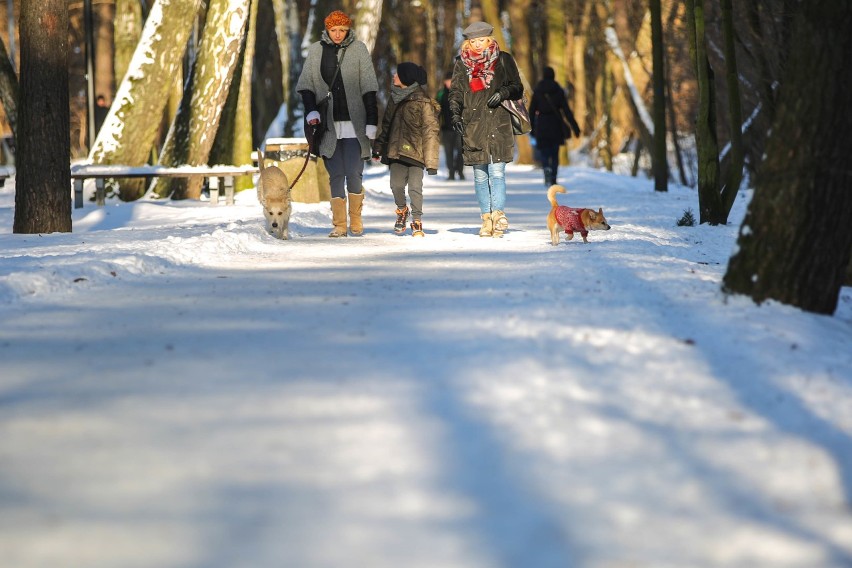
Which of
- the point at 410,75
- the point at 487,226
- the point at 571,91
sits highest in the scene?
the point at 571,91

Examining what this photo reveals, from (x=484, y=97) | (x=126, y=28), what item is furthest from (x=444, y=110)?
(x=484, y=97)

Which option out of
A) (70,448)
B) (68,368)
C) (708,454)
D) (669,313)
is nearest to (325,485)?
(70,448)

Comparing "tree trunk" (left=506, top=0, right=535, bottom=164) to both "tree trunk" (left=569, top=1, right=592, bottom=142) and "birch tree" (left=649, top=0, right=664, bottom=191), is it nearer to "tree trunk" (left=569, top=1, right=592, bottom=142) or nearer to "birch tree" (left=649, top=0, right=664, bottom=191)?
"tree trunk" (left=569, top=1, right=592, bottom=142)

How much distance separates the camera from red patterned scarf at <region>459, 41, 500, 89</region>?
11.8 meters

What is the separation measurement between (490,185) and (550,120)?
1247cm

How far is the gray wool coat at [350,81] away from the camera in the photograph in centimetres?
1239

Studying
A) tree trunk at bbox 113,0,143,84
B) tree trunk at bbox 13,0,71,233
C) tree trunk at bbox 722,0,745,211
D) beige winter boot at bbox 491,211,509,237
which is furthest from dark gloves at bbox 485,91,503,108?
tree trunk at bbox 113,0,143,84

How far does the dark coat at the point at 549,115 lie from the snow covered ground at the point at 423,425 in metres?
16.2

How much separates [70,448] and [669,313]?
3.55 m

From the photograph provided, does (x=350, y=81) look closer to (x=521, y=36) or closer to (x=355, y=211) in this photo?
(x=355, y=211)

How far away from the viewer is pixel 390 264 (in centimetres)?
977

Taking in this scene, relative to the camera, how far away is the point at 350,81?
40.7 feet

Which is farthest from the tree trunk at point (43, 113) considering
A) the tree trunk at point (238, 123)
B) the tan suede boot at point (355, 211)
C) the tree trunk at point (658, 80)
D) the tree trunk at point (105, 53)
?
the tree trunk at point (105, 53)

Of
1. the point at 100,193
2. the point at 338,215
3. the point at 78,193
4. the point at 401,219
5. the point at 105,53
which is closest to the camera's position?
the point at 338,215
